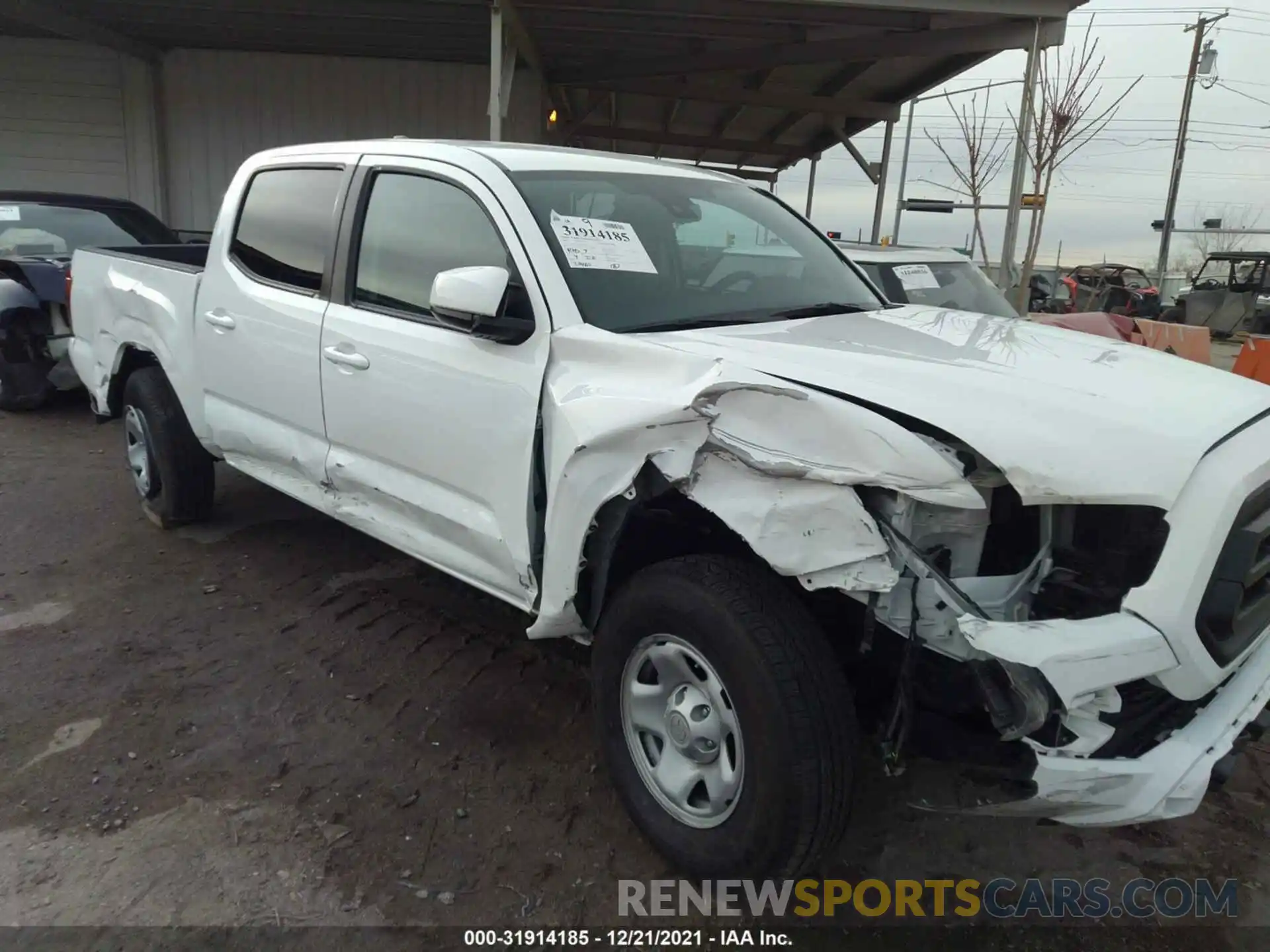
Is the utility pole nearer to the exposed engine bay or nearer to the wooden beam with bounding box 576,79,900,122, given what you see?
the wooden beam with bounding box 576,79,900,122

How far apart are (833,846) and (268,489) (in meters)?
4.70

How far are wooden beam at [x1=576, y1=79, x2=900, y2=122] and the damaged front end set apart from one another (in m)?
11.2

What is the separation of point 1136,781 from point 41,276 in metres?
7.90

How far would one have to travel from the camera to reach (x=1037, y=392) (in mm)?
2160

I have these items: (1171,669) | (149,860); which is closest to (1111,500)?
(1171,669)

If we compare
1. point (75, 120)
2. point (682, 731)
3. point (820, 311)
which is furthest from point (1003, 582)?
point (75, 120)

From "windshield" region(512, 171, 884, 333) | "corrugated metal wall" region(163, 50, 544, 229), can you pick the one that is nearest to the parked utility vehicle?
"corrugated metal wall" region(163, 50, 544, 229)

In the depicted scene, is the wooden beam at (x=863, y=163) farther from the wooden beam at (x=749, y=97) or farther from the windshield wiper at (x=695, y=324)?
the windshield wiper at (x=695, y=324)

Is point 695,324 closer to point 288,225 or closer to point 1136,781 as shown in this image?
point 1136,781

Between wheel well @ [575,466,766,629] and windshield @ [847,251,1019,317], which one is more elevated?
windshield @ [847,251,1019,317]

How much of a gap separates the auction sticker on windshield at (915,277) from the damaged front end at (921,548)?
163 inches

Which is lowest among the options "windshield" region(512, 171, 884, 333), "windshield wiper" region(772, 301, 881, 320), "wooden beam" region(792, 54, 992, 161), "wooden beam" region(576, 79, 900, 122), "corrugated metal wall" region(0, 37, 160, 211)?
"windshield wiper" region(772, 301, 881, 320)

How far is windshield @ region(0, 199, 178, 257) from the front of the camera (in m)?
7.50

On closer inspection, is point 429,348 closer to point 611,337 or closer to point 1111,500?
point 611,337
